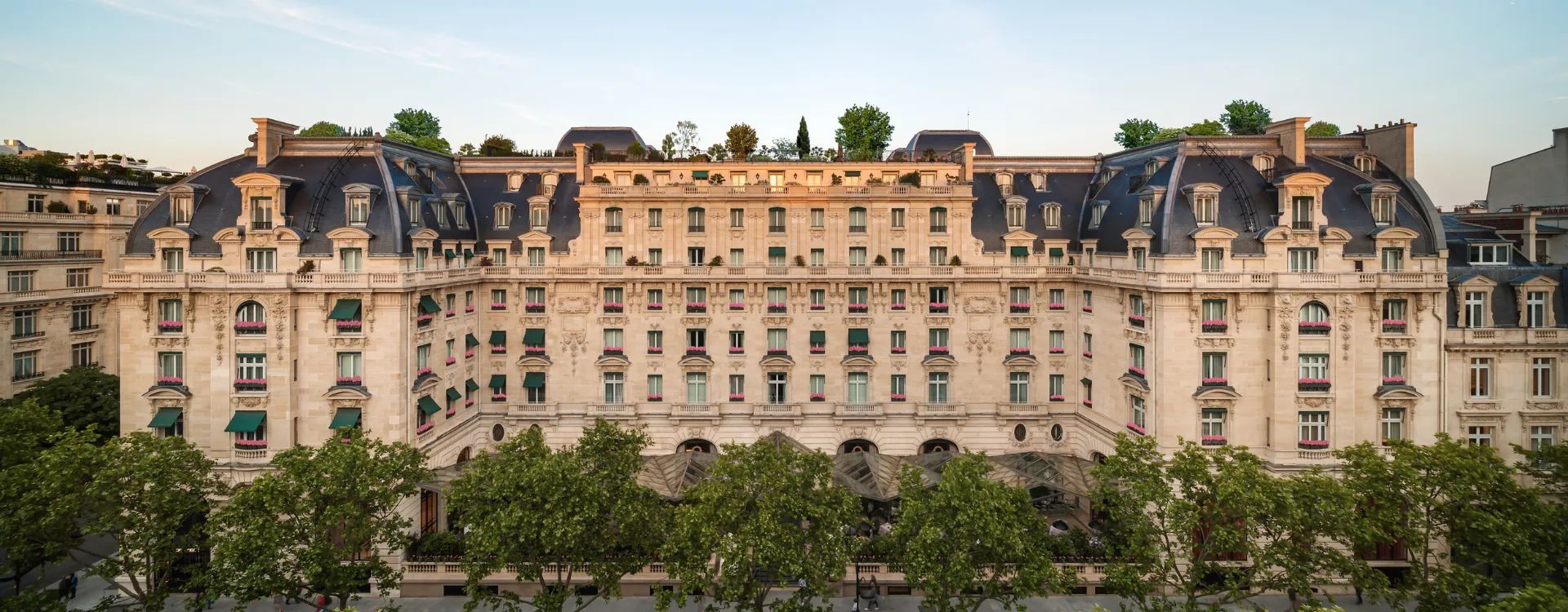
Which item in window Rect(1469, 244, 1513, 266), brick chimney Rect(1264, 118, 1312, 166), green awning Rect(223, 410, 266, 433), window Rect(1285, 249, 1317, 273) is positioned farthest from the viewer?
brick chimney Rect(1264, 118, 1312, 166)

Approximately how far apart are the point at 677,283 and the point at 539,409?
13143 mm

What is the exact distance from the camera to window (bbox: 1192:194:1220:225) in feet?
154

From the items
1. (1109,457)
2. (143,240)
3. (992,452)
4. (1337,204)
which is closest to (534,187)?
(143,240)

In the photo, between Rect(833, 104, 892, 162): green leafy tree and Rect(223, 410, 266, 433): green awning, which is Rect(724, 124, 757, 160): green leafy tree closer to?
Rect(833, 104, 892, 162): green leafy tree

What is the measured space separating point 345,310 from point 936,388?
38.0m

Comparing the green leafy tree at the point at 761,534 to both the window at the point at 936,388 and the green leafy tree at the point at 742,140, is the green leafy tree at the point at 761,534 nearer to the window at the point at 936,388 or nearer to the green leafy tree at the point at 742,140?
the window at the point at 936,388

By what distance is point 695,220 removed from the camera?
5653cm

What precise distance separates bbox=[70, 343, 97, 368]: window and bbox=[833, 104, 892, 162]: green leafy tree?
65.7 meters

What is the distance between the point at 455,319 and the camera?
175 feet

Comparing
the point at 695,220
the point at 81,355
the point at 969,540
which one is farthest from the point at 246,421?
the point at 969,540

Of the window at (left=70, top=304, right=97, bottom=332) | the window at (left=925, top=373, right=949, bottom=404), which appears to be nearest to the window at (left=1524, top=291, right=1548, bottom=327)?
the window at (left=925, top=373, right=949, bottom=404)

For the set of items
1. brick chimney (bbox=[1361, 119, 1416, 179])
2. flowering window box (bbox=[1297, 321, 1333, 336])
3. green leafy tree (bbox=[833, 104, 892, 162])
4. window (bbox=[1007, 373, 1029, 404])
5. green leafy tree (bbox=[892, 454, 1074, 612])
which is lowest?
green leafy tree (bbox=[892, 454, 1074, 612])

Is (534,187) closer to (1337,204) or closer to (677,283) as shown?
(677,283)

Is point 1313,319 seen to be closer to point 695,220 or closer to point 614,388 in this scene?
point 695,220
